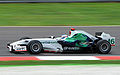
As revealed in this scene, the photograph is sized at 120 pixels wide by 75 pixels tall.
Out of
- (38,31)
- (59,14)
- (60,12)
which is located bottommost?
(38,31)

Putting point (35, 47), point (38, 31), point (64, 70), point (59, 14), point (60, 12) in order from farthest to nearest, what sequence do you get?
point (60, 12) < point (59, 14) < point (38, 31) < point (35, 47) < point (64, 70)

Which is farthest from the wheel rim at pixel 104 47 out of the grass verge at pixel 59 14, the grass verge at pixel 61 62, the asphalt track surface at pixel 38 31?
the grass verge at pixel 59 14

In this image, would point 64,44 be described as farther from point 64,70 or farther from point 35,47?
point 64,70

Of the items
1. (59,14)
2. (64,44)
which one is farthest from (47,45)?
(59,14)

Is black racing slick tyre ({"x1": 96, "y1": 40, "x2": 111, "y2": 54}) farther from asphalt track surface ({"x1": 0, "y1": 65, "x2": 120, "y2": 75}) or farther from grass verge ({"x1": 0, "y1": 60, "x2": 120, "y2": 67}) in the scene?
asphalt track surface ({"x1": 0, "y1": 65, "x2": 120, "y2": 75})

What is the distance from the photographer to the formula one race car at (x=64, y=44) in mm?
12742

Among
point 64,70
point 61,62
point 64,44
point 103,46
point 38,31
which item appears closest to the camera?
point 64,70

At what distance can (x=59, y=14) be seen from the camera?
2048 centimetres

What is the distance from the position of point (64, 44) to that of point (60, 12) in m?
8.12

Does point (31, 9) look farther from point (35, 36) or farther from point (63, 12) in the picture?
point (35, 36)

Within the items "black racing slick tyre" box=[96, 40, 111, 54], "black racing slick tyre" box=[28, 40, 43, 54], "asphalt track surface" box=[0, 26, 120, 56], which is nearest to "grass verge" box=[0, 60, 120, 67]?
"black racing slick tyre" box=[28, 40, 43, 54]

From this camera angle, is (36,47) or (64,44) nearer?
(36,47)

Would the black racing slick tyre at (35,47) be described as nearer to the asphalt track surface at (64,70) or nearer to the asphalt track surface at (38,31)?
the asphalt track surface at (38,31)

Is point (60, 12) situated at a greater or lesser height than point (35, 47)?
greater
